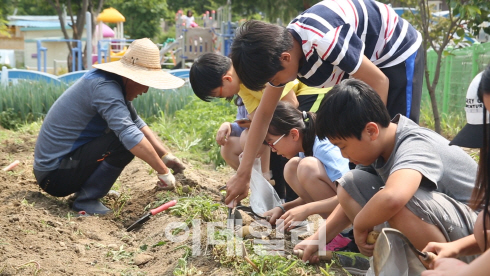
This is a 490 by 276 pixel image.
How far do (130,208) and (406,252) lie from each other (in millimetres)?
2322

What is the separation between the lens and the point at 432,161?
6.97 feet

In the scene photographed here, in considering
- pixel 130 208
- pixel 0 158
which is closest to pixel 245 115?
pixel 130 208

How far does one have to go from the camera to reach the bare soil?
264cm

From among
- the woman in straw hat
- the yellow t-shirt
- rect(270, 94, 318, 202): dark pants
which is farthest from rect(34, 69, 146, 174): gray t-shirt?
rect(270, 94, 318, 202): dark pants

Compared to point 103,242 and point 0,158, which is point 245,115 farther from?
point 0,158

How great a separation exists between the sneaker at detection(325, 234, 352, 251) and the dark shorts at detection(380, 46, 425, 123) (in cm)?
69

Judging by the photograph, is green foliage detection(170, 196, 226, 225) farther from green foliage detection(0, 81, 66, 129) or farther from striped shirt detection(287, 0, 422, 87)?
green foliage detection(0, 81, 66, 129)

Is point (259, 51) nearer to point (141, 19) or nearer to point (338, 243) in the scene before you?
point (338, 243)

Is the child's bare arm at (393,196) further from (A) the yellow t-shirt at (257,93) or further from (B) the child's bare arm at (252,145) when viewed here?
(A) the yellow t-shirt at (257,93)

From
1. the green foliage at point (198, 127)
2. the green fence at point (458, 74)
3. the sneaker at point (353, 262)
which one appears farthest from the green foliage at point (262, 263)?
the green fence at point (458, 74)

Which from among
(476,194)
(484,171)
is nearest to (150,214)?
(476,194)

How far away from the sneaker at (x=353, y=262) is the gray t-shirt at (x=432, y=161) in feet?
1.29

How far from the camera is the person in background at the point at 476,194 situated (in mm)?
1517

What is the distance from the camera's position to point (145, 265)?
284 cm
